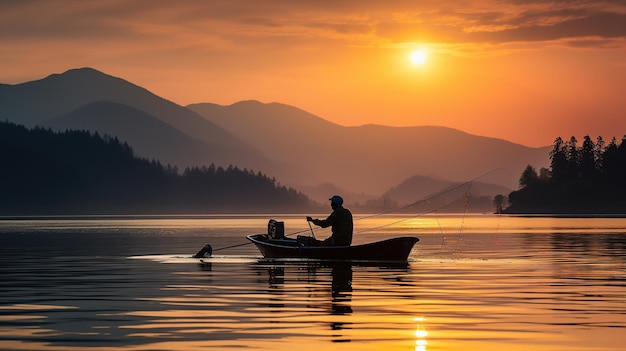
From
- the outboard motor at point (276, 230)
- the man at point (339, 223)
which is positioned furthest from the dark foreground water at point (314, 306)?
the outboard motor at point (276, 230)

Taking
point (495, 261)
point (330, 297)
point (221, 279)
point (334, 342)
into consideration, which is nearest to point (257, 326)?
point (334, 342)

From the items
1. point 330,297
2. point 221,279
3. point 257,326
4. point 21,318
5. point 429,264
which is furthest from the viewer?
point 429,264

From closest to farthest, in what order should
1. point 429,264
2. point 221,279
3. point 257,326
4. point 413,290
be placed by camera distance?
point 257,326, point 413,290, point 221,279, point 429,264

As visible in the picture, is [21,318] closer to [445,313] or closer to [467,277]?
[445,313]

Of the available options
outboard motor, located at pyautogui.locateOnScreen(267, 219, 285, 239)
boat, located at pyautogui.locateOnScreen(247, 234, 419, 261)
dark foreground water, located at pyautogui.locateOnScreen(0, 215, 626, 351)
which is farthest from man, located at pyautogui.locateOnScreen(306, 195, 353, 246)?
outboard motor, located at pyautogui.locateOnScreen(267, 219, 285, 239)

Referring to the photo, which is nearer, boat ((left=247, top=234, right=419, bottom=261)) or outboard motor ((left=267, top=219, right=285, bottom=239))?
boat ((left=247, top=234, right=419, bottom=261))

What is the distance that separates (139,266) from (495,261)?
18.7 meters

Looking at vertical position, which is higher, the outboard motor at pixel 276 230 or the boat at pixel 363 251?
the outboard motor at pixel 276 230

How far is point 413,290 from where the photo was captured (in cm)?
3953

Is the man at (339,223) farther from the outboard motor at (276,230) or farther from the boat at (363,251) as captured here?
the outboard motor at (276,230)

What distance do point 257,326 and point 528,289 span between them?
1501 centimetres

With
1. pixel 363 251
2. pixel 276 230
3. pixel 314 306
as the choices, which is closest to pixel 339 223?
pixel 363 251

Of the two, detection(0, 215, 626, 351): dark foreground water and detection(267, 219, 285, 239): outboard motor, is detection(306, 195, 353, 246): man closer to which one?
detection(0, 215, 626, 351): dark foreground water

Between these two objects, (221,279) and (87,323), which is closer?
(87,323)
